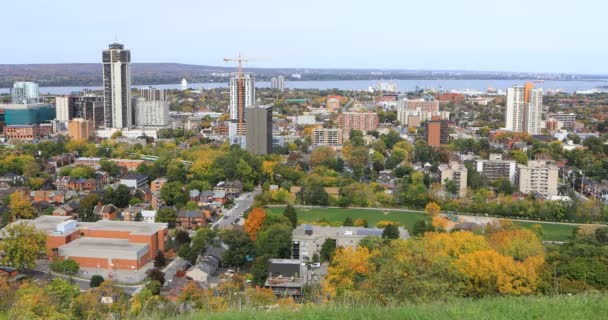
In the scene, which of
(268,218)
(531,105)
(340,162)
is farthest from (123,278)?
(531,105)

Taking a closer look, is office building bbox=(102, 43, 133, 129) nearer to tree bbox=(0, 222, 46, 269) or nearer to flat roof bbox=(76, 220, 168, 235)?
flat roof bbox=(76, 220, 168, 235)

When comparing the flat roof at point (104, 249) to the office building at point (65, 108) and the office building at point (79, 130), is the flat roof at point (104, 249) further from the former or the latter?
the office building at point (65, 108)

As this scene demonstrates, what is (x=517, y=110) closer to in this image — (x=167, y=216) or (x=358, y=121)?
(x=358, y=121)

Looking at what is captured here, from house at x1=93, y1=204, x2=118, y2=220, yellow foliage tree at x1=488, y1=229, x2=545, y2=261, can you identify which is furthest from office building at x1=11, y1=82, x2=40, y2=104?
yellow foliage tree at x1=488, y1=229, x2=545, y2=261

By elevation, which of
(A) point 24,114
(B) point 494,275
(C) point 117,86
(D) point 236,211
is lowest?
(D) point 236,211

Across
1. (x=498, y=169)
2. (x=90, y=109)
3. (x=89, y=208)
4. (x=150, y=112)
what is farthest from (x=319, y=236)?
(x=150, y=112)

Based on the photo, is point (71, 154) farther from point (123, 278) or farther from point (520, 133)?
point (520, 133)

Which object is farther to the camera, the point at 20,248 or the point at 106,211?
the point at 106,211
